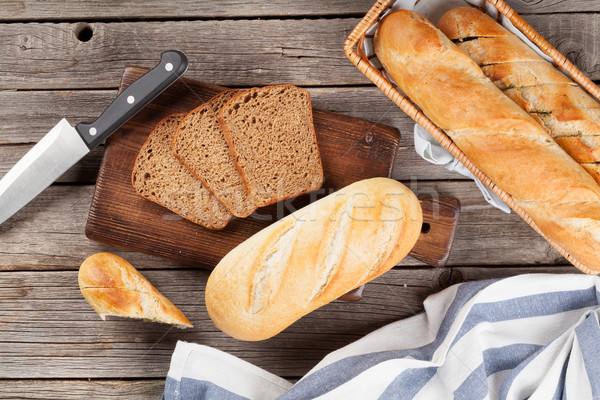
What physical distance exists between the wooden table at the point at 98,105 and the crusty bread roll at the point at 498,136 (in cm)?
30

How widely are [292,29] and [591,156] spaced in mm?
920

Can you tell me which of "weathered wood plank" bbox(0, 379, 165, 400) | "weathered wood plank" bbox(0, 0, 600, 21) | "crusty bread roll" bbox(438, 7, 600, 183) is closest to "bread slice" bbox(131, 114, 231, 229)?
"weathered wood plank" bbox(0, 0, 600, 21)

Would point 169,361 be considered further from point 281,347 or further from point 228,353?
point 281,347

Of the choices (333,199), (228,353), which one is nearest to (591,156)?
(333,199)

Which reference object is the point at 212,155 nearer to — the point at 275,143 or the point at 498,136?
the point at 275,143

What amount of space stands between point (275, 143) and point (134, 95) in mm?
416

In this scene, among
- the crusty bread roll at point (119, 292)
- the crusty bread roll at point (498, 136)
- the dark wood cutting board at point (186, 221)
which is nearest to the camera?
the crusty bread roll at point (498, 136)

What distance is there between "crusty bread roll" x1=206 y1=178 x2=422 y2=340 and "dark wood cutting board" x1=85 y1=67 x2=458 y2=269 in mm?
150

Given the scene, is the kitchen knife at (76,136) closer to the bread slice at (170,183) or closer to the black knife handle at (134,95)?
the black knife handle at (134,95)

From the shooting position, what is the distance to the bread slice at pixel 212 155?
4.40 feet

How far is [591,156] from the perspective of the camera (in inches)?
45.9

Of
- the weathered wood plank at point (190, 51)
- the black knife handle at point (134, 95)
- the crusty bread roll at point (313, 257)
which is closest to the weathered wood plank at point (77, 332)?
the crusty bread roll at point (313, 257)

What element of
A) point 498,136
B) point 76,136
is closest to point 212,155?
point 76,136

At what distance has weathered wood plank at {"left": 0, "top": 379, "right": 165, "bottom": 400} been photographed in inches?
56.8
